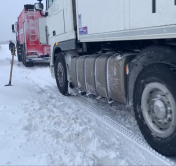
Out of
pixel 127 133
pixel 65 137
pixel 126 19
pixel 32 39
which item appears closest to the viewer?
pixel 126 19

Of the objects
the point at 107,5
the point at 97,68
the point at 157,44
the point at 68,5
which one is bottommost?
the point at 97,68

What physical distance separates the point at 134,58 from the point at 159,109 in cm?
Result: 90

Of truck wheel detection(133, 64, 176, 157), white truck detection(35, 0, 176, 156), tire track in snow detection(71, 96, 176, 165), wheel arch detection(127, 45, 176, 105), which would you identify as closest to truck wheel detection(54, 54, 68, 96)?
white truck detection(35, 0, 176, 156)

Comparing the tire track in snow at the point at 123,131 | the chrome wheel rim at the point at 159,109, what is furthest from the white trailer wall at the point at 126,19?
the tire track in snow at the point at 123,131

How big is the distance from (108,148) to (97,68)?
Result: 1751 millimetres

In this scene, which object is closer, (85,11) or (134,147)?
(134,147)

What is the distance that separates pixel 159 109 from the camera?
10.00 feet

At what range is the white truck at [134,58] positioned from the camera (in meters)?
2.82

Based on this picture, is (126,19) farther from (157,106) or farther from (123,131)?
(123,131)

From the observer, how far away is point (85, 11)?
483cm

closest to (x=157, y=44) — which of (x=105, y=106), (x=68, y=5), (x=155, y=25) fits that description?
(x=155, y=25)

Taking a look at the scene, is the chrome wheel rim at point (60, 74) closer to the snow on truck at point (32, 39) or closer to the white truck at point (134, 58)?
the white truck at point (134, 58)

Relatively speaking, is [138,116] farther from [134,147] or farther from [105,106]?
[105,106]

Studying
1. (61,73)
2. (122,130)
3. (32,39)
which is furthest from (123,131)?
(32,39)
